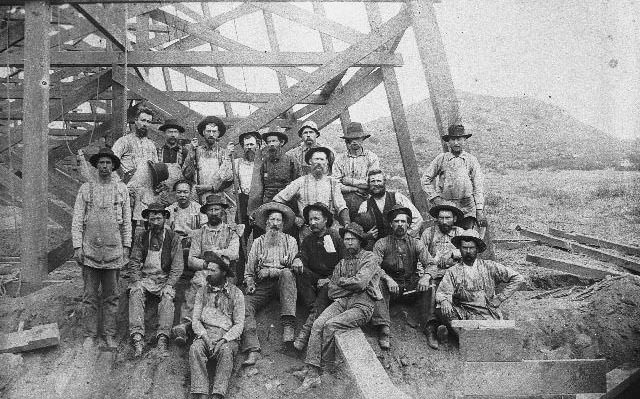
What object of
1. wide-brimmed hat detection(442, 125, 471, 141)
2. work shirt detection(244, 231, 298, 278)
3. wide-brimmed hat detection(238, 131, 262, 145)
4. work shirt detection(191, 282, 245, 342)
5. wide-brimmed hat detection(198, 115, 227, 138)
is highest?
wide-brimmed hat detection(198, 115, 227, 138)

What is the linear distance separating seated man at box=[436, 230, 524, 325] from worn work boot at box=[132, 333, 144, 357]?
292cm

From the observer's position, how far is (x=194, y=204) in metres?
5.68

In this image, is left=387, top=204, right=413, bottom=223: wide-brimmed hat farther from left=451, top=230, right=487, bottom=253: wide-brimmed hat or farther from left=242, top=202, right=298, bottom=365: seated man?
left=242, top=202, right=298, bottom=365: seated man

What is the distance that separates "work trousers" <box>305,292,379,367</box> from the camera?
4465 millimetres

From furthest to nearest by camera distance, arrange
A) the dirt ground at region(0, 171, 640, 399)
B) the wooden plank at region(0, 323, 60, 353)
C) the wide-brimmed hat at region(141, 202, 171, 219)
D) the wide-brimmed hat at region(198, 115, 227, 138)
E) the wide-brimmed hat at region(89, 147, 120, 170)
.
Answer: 1. the wide-brimmed hat at region(198, 115, 227, 138)
2. the wide-brimmed hat at region(141, 202, 171, 219)
3. the wide-brimmed hat at region(89, 147, 120, 170)
4. the wooden plank at region(0, 323, 60, 353)
5. the dirt ground at region(0, 171, 640, 399)

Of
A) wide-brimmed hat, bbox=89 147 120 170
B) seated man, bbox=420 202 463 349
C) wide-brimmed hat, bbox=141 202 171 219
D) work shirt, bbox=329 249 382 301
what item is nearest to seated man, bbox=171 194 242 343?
wide-brimmed hat, bbox=141 202 171 219

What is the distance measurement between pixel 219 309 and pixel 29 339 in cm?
177

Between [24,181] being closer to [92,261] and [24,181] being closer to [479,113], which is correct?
[92,261]

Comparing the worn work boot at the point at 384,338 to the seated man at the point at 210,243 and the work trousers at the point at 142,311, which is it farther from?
the work trousers at the point at 142,311

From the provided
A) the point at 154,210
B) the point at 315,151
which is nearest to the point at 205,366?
the point at 154,210

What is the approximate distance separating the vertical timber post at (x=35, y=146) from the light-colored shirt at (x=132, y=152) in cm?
97

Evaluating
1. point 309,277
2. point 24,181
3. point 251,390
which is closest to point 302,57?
point 309,277

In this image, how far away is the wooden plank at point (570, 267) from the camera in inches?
261

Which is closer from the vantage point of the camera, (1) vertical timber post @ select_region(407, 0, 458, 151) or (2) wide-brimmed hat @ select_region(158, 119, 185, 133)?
(1) vertical timber post @ select_region(407, 0, 458, 151)
